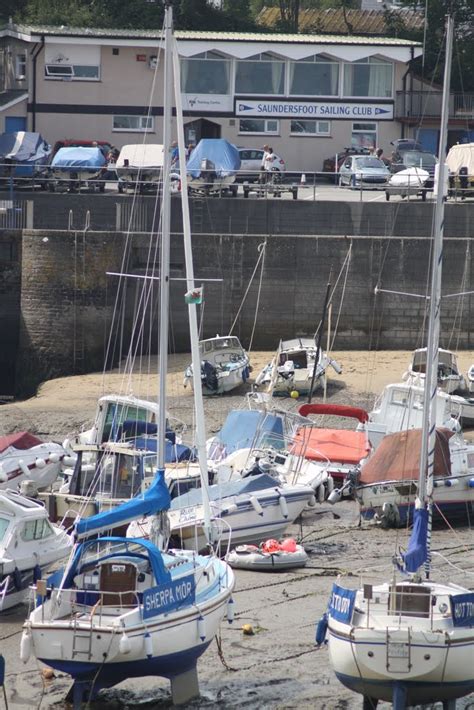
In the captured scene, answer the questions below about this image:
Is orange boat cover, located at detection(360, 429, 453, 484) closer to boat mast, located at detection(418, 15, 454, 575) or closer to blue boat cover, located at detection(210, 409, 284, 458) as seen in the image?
blue boat cover, located at detection(210, 409, 284, 458)

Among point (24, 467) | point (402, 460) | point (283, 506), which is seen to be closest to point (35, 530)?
point (283, 506)

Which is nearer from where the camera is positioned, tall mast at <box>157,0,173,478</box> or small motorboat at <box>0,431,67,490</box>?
tall mast at <box>157,0,173,478</box>

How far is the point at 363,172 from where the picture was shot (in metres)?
42.7

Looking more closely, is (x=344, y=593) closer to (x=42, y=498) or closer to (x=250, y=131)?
(x=42, y=498)

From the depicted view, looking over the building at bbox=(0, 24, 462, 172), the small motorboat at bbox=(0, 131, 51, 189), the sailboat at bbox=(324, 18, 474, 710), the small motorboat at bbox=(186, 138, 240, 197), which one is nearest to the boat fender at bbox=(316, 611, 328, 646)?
the sailboat at bbox=(324, 18, 474, 710)

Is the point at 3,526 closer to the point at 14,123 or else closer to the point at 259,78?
the point at 14,123

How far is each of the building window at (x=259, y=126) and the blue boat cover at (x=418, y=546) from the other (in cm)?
3336

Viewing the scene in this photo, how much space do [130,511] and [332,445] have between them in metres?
9.63

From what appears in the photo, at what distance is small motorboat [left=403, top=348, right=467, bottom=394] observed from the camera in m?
31.3

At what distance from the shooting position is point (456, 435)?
25891 millimetres

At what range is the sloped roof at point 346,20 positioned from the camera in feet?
190

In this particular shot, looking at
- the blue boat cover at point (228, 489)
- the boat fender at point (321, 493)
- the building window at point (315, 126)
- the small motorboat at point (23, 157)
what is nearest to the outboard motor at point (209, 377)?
the boat fender at point (321, 493)

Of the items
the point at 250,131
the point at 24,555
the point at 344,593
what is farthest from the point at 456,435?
the point at 250,131

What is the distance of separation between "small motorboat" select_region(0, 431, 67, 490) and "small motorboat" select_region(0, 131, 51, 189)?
660 inches
